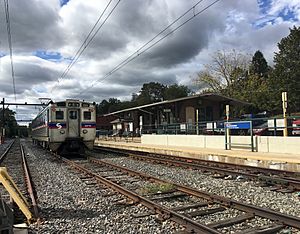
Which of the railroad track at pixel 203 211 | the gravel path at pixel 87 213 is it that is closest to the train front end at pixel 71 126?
the gravel path at pixel 87 213

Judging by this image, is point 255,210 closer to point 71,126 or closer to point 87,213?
point 87,213

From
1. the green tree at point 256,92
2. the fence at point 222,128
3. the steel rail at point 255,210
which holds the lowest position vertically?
the steel rail at point 255,210

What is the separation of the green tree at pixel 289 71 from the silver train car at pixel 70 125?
128 feet

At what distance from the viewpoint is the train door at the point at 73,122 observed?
1886 cm

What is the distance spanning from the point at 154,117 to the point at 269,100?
24.5 metres

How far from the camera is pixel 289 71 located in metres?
53.3

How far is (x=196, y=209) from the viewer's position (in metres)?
6.29

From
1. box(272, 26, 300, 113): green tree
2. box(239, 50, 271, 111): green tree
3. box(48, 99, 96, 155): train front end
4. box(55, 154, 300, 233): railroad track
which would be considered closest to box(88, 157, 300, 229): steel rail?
box(55, 154, 300, 233): railroad track

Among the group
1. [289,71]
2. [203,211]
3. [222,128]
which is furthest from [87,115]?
[289,71]

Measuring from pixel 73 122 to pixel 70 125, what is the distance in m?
0.27

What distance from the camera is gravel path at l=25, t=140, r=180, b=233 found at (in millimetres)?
5344

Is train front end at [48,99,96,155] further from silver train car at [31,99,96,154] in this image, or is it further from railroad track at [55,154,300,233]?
railroad track at [55,154,300,233]

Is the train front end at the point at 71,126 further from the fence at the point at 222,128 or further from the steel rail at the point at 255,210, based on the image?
the steel rail at the point at 255,210

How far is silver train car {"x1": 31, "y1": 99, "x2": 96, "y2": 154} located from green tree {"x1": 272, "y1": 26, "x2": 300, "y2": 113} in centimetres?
3916
